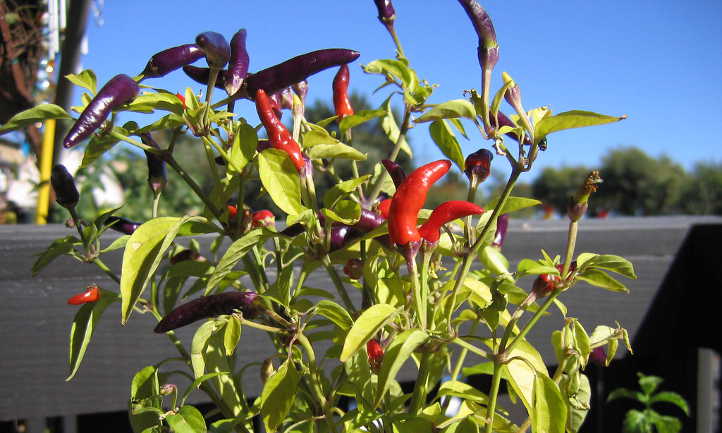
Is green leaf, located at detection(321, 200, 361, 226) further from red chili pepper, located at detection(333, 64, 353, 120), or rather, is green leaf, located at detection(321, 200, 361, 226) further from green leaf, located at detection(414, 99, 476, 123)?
red chili pepper, located at detection(333, 64, 353, 120)

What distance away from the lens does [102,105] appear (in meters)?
0.42

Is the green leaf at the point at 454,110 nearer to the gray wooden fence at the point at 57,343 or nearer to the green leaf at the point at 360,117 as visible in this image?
the green leaf at the point at 360,117

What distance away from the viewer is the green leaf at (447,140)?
1.85 feet

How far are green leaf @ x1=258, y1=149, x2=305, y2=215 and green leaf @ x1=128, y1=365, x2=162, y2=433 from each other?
0.22 m

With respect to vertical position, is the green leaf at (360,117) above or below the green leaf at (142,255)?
above

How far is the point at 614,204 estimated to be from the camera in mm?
22125

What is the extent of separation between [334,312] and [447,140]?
221 millimetres

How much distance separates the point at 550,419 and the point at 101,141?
0.45 meters

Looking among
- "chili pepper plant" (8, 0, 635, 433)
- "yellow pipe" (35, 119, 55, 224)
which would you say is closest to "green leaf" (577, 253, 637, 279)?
"chili pepper plant" (8, 0, 635, 433)

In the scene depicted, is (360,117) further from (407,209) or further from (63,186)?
(63,186)

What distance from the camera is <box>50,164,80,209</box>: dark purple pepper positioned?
1.86ft

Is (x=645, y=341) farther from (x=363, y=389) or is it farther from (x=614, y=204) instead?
(x=614, y=204)

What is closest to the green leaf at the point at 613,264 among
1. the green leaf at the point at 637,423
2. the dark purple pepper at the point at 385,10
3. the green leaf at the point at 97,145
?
the dark purple pepper at the point at 385,10

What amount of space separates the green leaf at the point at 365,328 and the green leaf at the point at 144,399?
8.8 inches
